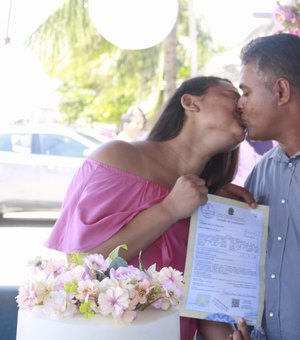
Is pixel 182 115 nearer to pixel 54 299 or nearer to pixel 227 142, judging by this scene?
pixel 227 142

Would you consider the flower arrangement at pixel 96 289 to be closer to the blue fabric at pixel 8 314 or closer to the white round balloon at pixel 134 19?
the blue fabric at pixel 8 314

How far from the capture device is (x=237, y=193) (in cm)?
212

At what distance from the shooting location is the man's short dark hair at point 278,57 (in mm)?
2043

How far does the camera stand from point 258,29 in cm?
986

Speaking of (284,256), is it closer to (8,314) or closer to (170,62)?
(8,314)

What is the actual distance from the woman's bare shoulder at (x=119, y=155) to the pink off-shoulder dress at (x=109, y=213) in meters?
0.02

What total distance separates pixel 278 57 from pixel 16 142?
24.5 feet

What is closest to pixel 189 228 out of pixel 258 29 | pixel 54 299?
pixel 54 299

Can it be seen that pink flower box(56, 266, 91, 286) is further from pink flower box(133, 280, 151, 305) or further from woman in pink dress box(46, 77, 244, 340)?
woman in pink dress box(46, 77, 244, 340)

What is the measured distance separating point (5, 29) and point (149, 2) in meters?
1.63

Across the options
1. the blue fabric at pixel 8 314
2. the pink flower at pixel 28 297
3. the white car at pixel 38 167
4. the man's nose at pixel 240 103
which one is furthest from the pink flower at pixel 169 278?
the white car at pixel 38 167

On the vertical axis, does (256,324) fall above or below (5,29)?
below

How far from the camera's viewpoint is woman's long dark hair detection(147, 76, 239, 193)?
2.18m

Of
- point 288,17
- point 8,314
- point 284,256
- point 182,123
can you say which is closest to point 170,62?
point 288,17
